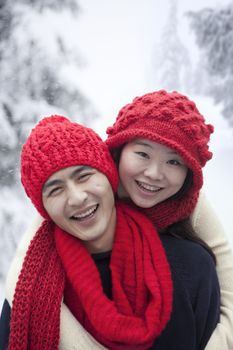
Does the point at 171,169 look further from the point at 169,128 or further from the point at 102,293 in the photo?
the point at 102,293

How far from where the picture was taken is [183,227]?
3.27ft

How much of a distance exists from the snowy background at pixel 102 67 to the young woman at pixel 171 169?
2.22ft

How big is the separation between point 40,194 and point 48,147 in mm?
120

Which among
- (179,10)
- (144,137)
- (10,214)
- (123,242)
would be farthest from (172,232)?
(179,10)

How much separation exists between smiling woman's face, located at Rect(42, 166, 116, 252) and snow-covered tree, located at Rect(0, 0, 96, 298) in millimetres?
823

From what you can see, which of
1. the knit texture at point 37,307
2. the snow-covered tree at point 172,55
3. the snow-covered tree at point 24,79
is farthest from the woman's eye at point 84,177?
the snow-covered tree at point 172,55

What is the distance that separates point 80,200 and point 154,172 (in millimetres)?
215

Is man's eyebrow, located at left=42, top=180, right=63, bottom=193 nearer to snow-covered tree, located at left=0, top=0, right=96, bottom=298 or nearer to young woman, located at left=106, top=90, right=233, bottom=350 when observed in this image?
young woman, located at left=106, top=90, right=233, bottom=350

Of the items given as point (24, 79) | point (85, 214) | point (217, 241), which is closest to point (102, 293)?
point (85, 214)

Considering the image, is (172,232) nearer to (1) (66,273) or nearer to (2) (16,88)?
(1) (66,273)

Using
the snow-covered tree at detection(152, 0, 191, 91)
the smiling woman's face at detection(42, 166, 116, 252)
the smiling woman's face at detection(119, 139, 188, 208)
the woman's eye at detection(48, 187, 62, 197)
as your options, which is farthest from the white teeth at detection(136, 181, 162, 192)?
the snow-covered tree at detection(152, 0, 191, 91)

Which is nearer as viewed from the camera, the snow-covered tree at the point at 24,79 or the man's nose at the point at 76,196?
the man's nose at the point at 76,196

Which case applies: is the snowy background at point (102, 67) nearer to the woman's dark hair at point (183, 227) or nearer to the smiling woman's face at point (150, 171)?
the woman's dark hair at point (183, 227)

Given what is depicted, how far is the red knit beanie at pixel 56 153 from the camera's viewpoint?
781mm
